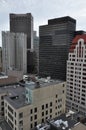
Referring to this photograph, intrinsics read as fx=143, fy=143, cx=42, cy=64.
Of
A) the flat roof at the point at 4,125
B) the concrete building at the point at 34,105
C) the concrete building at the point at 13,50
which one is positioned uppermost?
the concrete building at the point at 13,50

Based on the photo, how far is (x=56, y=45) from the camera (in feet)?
433

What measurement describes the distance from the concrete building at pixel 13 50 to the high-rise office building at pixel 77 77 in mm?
96132

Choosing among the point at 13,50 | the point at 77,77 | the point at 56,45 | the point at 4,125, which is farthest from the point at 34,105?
the point at 13,50

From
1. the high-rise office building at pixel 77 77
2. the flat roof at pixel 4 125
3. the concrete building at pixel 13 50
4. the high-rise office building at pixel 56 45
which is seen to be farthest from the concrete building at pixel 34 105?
the concrete building at pixel 13 50

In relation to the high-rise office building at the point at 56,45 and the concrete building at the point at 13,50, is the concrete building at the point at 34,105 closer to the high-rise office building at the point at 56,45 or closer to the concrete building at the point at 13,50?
the high-rise office building at the point at 56,45

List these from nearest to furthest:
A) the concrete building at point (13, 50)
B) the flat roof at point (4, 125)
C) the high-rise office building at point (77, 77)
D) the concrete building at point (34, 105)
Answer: the concrete building at point (34, 105), the flat roof at point (4, 125), the high-rise office building at point (77, 77), the concrete building at point (13, 50)

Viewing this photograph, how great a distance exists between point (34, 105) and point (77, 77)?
34.7m

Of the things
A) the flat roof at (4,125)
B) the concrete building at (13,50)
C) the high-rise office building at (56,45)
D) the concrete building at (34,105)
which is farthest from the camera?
the concrete building at (13,50)

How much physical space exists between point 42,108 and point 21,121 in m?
7.95

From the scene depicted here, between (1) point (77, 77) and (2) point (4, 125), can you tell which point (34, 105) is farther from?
(1) point (77, 77)

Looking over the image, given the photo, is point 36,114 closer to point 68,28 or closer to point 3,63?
point 68,28

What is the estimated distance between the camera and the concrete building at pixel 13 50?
529ft

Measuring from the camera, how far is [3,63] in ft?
536

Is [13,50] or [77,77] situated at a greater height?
[13,50]
